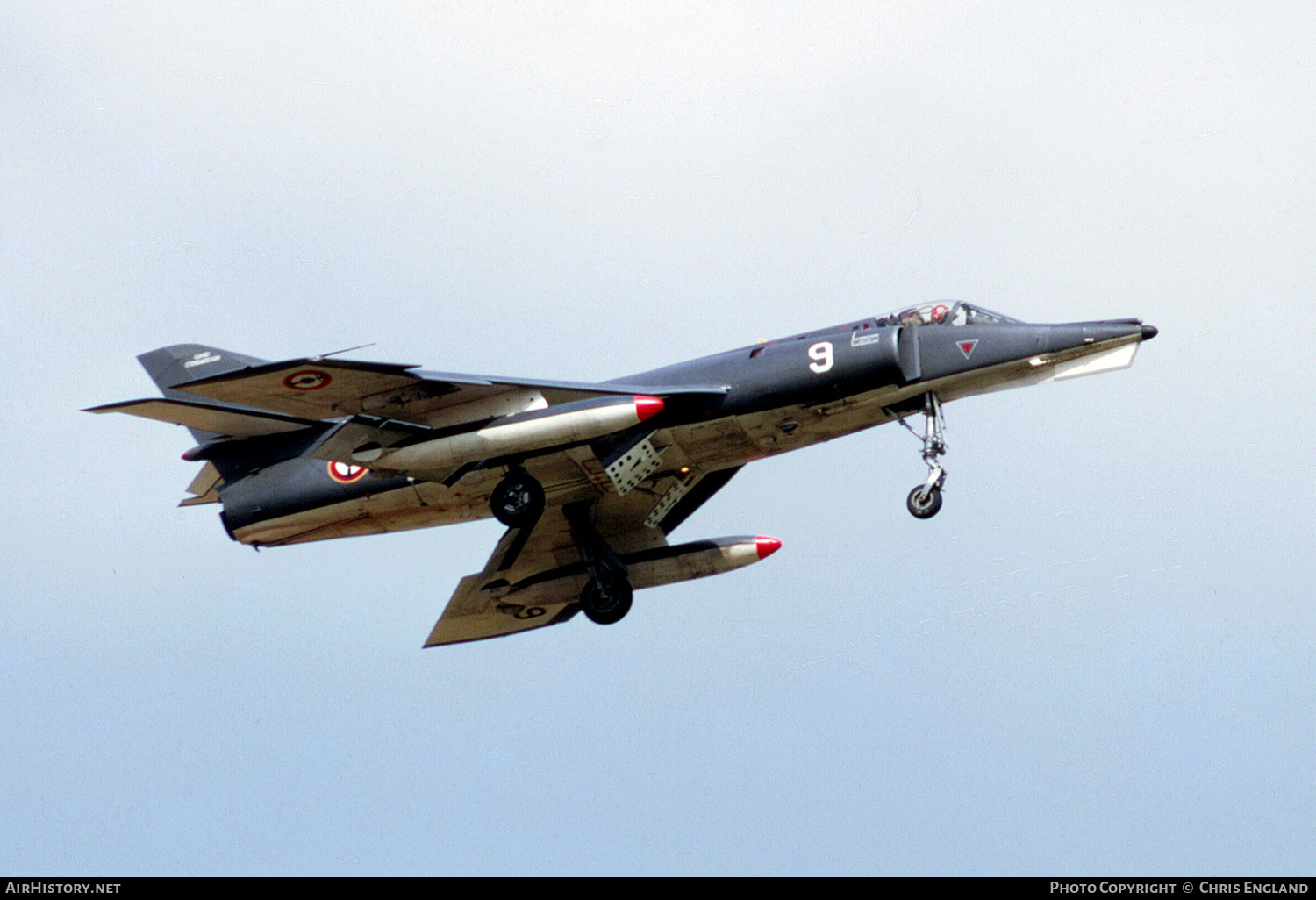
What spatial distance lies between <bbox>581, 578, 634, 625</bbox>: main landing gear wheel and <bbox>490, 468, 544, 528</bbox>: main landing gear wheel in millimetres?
2652

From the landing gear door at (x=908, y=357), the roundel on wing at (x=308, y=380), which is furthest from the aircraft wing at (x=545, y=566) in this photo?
the roundel on wing at (x=308, y=380)

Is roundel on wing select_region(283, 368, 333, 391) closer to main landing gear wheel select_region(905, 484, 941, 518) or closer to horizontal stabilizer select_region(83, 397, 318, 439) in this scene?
horizontal stabilizer select_region(83, 397, 318, 439)

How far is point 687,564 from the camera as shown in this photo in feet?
71.6

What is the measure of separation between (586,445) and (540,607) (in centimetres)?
476

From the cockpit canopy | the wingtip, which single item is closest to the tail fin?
the wingtip

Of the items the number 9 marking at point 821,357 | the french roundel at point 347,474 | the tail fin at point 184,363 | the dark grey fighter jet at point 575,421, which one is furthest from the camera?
the tail fin at point 184,363

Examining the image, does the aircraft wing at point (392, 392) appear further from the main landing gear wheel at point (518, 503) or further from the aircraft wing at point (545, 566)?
the aircraft wing at point (545, 566)

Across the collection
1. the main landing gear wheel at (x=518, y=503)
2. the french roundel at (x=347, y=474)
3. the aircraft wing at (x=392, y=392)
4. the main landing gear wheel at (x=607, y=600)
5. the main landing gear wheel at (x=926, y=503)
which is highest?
the aircraft wing at (x=392, y=392)

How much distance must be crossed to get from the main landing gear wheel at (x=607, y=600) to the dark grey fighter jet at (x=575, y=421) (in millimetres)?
27

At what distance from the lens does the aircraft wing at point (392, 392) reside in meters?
17.6

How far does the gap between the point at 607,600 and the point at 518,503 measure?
9.91 ft

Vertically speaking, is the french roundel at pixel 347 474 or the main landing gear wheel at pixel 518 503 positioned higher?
the french roundel at pixel 347 474

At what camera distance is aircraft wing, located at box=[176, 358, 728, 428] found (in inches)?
693
